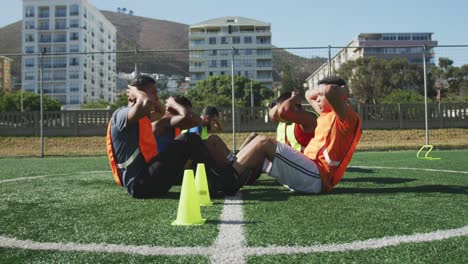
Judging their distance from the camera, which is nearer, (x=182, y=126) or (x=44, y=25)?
(x=182, y=126)

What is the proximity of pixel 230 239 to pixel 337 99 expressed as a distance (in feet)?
7.53

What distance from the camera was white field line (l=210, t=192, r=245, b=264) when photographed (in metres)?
2.52

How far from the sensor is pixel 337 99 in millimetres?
4648

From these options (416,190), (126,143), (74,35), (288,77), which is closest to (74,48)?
(74,35)

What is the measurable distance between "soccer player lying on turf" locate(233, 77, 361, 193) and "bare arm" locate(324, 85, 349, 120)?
19 mm

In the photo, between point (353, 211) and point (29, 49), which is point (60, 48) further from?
point (353, 211)

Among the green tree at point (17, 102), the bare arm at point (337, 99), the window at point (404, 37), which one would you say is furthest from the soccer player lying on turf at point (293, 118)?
the window at point (404, 37)

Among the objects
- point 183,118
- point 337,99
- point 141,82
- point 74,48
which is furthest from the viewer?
point 74,48

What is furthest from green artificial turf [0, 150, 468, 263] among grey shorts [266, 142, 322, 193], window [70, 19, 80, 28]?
window [70, 19, 80, 28]

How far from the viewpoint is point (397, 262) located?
2434 mm

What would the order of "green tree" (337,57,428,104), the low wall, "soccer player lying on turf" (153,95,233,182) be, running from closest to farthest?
1. "soccer player lying on turf" (153,95,233,182)
2. the low wall
3. "green tree" (337,57,428,104)

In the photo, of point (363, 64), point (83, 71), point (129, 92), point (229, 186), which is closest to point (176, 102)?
point (129, 92)

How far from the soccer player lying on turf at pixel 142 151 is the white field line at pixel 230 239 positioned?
810 millimetres

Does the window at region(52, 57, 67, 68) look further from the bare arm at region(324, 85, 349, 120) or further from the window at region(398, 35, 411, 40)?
the bare arm at region(324, 85, 349, 120)
